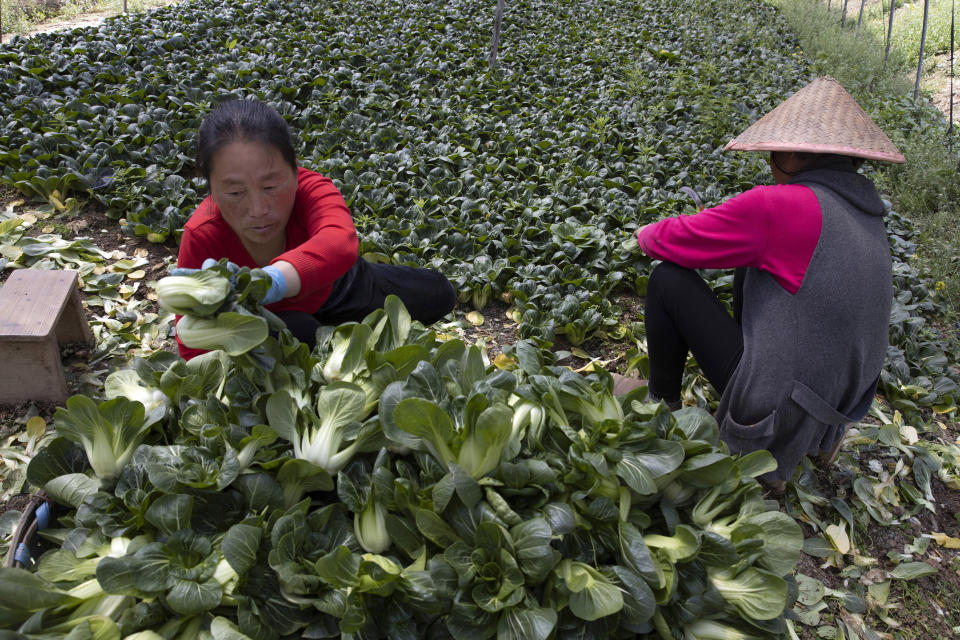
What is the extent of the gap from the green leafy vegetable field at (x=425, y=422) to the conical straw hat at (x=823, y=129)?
112 cm

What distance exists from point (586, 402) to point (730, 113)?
5400 millimetres

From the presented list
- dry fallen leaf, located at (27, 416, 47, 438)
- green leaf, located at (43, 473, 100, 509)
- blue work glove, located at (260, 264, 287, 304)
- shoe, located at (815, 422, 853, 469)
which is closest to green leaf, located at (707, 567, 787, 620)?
blue work glove, located at (260, 264, 287, 304)

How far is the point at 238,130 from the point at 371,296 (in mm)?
856

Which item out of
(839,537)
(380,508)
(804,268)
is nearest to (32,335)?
(380,508)

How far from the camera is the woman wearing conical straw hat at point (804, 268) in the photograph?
6.71 ft

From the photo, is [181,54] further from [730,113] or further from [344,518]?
[344,518]

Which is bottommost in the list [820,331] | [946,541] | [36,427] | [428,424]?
[946,541]

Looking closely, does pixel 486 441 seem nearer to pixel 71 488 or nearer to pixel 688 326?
pixel 71 488

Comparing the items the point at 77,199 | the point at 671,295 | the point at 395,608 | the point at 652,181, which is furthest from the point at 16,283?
the point at 652,181

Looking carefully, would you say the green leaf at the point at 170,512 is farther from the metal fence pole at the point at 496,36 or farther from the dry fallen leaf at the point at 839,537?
the metal fence pole at the point at 496,36

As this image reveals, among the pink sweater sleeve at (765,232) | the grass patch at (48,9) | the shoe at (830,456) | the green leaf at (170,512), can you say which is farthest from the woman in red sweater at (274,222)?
the grass patch at (48,9)

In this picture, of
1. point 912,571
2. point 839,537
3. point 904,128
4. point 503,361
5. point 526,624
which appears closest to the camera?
point 526,624

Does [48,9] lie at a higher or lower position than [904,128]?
higher

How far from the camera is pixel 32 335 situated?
7.71 feet
